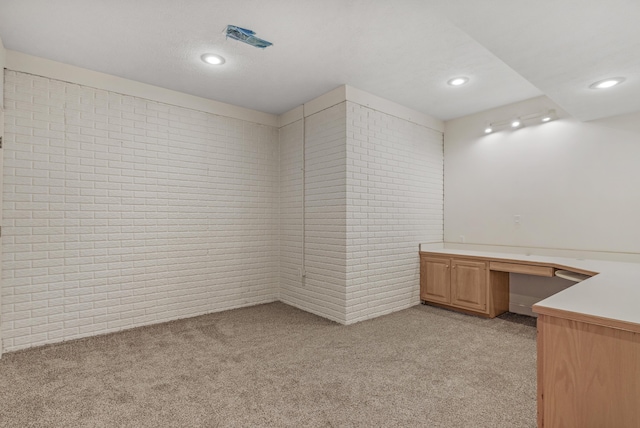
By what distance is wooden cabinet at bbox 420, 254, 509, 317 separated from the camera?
166 inches

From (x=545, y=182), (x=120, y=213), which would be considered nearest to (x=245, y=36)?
(x=120, y=213)

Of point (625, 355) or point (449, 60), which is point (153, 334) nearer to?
point (625, 355)

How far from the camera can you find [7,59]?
3.15 metres

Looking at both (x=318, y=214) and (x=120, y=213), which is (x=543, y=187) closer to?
(x=318, y=214)

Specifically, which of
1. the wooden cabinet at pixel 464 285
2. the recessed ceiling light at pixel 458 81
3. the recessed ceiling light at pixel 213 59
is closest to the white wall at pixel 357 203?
the wooden cabinet at pixel 464 285

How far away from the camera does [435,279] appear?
15.5ft

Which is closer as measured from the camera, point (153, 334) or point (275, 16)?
point (275, 16)

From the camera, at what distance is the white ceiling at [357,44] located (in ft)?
6.56

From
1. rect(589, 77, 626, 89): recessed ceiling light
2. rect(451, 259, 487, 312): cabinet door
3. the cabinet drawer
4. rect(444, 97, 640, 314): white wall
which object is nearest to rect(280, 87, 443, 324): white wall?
rect(444, 97, 640, 314): white wall

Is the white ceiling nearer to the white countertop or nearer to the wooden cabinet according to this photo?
the white countertop

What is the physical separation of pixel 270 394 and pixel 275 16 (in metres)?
2.86

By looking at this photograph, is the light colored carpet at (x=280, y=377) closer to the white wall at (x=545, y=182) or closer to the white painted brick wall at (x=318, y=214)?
the white painted brick wall at (x=318, y=214)

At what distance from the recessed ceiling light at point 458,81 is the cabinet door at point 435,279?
2.30 meters

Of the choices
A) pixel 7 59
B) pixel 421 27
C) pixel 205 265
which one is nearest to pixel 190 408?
pixel 205 265
